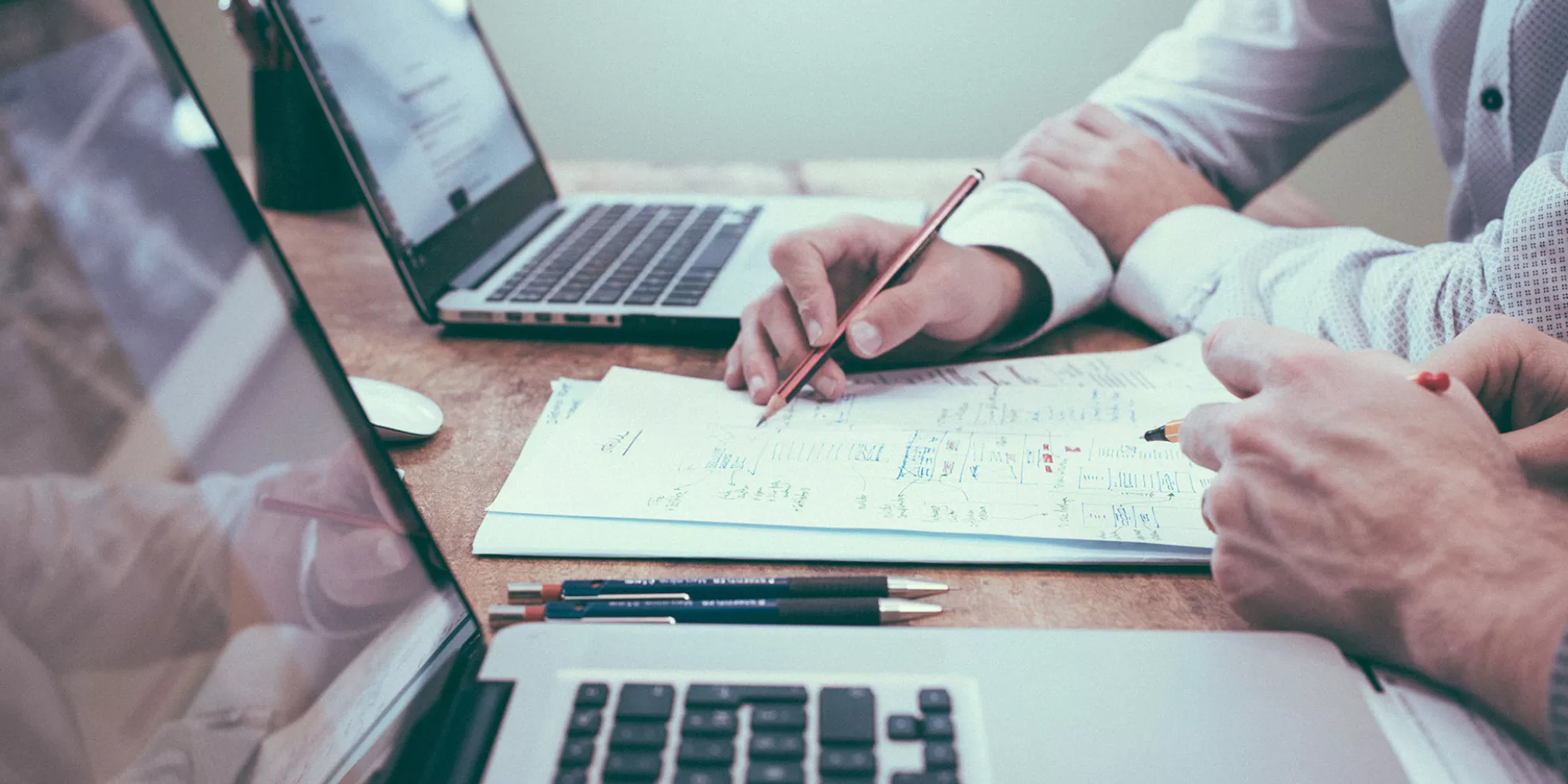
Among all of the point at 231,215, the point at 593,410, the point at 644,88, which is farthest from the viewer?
the point at 644,88

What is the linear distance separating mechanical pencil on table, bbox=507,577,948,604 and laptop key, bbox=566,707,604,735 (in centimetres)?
9

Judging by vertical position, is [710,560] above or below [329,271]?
below

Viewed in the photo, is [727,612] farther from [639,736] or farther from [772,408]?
[772,408]

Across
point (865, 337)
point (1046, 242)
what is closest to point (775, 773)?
point (865, 337)

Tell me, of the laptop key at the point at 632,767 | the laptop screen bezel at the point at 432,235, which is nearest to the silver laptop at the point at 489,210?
the laptop screen bezel at the point at 432,235

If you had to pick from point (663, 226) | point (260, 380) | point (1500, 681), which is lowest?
point (1500, 681)

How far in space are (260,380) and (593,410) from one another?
27 cm

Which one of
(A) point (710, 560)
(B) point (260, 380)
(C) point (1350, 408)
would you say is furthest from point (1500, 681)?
(B) point (260, 380)

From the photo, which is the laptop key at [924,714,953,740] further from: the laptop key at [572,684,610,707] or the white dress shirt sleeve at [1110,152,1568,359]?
the white dress shirt sleeve at [1110,152,1568,359]

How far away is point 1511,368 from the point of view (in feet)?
1.43

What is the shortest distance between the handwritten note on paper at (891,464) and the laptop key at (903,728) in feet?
0.50

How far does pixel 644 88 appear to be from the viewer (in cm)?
189

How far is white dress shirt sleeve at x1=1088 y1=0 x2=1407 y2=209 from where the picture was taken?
2.91 ft

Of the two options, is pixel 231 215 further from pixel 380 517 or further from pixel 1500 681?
pixel 1500 681
